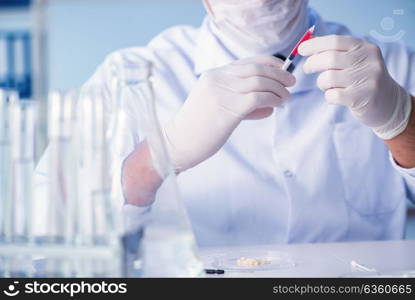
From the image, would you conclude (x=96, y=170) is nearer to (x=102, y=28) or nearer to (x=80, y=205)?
(x=80, y=205)

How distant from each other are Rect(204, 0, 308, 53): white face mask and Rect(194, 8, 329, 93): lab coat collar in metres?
0.04

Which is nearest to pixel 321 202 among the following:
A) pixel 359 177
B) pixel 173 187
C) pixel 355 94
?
pixel 359 177

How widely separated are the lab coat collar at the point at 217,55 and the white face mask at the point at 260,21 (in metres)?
0.04

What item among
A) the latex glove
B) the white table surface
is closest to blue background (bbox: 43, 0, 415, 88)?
the latex glove

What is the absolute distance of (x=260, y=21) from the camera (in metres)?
1.64

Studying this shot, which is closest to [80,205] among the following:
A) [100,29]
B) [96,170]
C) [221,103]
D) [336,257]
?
[96,170]

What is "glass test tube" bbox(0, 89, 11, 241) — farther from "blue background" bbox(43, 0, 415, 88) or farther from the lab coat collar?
"blue background" bbox(43, 0, 415, 88)

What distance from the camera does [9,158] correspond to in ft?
2.40

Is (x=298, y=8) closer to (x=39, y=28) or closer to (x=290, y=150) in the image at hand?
(x=290, y=150)

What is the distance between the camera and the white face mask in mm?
1630

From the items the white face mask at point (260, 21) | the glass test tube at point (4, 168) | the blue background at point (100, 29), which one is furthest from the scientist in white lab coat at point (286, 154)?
the glass test tube at point (4, 168)

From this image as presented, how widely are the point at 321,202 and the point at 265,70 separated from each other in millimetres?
463

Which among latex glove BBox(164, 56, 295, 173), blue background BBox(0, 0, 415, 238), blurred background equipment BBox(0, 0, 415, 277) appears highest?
blue background BBox(0, 0, 415, 238)

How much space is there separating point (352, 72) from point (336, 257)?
433mm
